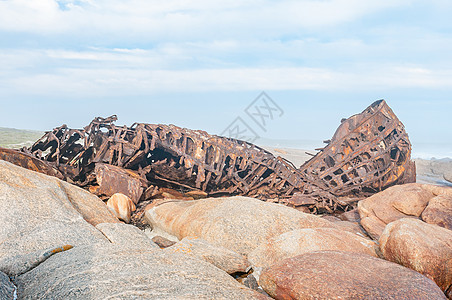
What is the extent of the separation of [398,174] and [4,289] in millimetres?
10497

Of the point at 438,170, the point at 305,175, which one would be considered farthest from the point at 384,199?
the point at 438,170

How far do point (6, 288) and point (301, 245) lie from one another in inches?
151

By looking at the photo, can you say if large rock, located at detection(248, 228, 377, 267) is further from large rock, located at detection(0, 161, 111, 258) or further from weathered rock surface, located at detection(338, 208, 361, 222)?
weathered rock surface, located at detection(338, 208, 361, 222)

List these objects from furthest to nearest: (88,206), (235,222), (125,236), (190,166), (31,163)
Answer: (190,166) < (31,163) < (88,206) < (235,222) < (125,236)

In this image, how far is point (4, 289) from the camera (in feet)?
10.5

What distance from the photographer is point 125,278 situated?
11.2 ft

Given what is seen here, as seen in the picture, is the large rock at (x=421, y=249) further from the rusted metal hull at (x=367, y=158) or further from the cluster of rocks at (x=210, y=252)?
the rusted metal hull at (x=367, y=158)

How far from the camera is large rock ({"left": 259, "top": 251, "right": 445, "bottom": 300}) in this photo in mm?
3432

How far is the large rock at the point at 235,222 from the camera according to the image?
19.4 ft

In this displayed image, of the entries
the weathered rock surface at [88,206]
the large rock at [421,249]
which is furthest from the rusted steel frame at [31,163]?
the large rock at [421,249]

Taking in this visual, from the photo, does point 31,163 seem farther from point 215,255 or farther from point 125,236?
point 215,255

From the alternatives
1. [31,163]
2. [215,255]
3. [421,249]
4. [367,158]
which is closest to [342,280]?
[215,255]

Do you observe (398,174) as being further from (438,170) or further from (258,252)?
(438,170)

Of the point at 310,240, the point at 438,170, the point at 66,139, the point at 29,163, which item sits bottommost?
the point at 438,170
